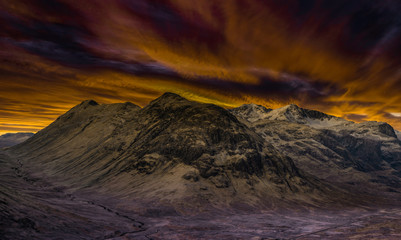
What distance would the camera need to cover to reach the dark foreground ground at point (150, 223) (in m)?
60.2

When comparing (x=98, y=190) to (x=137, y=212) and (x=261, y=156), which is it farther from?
(x=261, y=156)

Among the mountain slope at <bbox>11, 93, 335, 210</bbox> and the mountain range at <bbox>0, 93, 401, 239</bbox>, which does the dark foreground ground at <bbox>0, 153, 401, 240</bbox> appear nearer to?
the mountain range at <bbox>0, 93, 401, 239</bbox>

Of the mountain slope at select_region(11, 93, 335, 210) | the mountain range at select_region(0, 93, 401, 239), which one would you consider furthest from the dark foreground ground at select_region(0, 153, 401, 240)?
the mountain slope at select_region(11, 93, 335, 210)

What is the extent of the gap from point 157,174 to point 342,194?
382ft

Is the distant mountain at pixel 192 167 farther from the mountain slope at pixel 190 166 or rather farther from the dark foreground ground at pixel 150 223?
the dark foreground ground at pixel 150 223

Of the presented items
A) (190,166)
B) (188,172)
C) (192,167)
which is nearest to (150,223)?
(188,172)

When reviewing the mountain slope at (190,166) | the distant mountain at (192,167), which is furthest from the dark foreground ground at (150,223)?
the mountain slope at (190,166)

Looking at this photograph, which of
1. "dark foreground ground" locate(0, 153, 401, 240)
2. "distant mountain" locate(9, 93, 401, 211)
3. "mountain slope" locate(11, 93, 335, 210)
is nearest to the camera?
"dark foreground ground" locate(0, 153, 401, 240)

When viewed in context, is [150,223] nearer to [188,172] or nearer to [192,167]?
[188,172]

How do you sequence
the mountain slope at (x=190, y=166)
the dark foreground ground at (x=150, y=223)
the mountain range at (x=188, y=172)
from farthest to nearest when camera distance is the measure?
1. the mountain slope at (x=190, y=166)
2. the mountain range at (x=188, y=172)
3. the dark foreground ground at (x=150, y=223)

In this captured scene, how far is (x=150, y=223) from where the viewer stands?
88062 millimetres

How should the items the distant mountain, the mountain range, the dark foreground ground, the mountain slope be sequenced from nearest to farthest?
the dark foreground ground
the mountain range
the distant mountain
the mountain slope

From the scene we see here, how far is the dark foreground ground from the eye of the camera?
197ft

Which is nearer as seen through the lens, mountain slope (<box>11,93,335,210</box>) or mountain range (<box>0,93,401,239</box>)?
mountain range (<box>0,93,401,239</box>)
